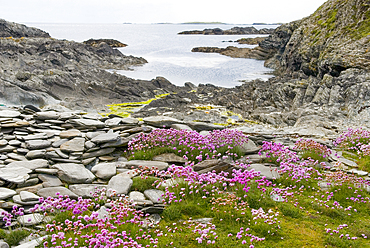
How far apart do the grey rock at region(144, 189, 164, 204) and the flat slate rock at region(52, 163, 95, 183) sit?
1.62m

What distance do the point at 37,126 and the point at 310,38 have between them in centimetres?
3487

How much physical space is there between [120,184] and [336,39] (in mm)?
28769

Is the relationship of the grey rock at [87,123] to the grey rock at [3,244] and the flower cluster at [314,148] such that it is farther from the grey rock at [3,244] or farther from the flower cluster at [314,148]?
the flower cluster at [314,148]

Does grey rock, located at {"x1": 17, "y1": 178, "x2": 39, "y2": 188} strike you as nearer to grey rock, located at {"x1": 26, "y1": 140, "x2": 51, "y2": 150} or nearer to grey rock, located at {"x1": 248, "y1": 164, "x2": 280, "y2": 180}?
grey rock, located at {"x1": 26, "y1": 140, "x2": 51, "y2": 150}

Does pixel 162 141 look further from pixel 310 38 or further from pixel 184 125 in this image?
pixel 310 38

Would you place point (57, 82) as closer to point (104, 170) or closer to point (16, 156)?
point (16, 156)

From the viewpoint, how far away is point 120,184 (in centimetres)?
673

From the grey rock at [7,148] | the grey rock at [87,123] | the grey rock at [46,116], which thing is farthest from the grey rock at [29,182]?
the grey rock at [46,116]

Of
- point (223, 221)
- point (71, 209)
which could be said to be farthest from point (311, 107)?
point (71, 209)

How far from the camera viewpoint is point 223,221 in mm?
5523

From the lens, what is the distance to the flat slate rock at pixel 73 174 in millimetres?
7004

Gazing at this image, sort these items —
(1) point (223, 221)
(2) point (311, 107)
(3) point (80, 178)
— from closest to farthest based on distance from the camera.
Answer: (1) point (223, 221)
(3) point (80, 178)
(2) point (311, 107)

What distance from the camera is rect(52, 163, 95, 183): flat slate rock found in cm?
700

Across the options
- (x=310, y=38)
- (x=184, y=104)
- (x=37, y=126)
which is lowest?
(x=184, y=104)
